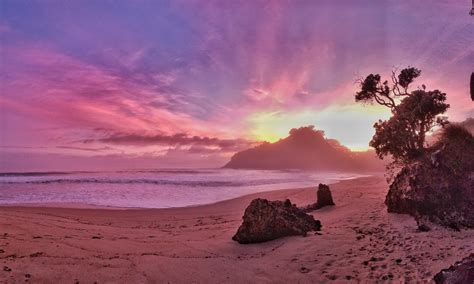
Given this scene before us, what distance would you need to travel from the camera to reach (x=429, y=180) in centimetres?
1117

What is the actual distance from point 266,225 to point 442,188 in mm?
5491

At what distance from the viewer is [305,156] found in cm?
Answer: 14125

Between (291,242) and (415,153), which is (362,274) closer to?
(291,242)

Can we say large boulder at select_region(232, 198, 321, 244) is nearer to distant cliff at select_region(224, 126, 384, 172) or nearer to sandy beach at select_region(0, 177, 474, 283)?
sandy beach at select_region(0, 177, 474, 283)

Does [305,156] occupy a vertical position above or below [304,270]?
above

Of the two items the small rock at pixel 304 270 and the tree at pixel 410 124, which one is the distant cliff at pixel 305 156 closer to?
the tree at pixel 410 124

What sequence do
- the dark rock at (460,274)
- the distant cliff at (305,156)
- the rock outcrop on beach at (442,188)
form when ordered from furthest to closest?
1. the distant cliff at (305,156)
2. the rock outcrop on beach at (442,188)
3. the dark rock at (460,274)

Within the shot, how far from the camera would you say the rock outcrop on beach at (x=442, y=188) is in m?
10.0

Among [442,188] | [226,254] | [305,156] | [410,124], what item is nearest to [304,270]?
[226,254]

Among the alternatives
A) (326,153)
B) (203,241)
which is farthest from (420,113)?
(326,153)

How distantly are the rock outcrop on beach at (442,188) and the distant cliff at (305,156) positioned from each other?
108936mm

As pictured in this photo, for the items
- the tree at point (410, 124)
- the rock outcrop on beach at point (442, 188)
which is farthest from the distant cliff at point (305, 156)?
the rock outcrop on beach at point (442, 188)

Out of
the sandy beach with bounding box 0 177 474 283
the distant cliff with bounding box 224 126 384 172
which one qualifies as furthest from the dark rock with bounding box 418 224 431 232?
the distant cliff with bounding box 224 126 384 172

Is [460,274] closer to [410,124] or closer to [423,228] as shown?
[423,228]
